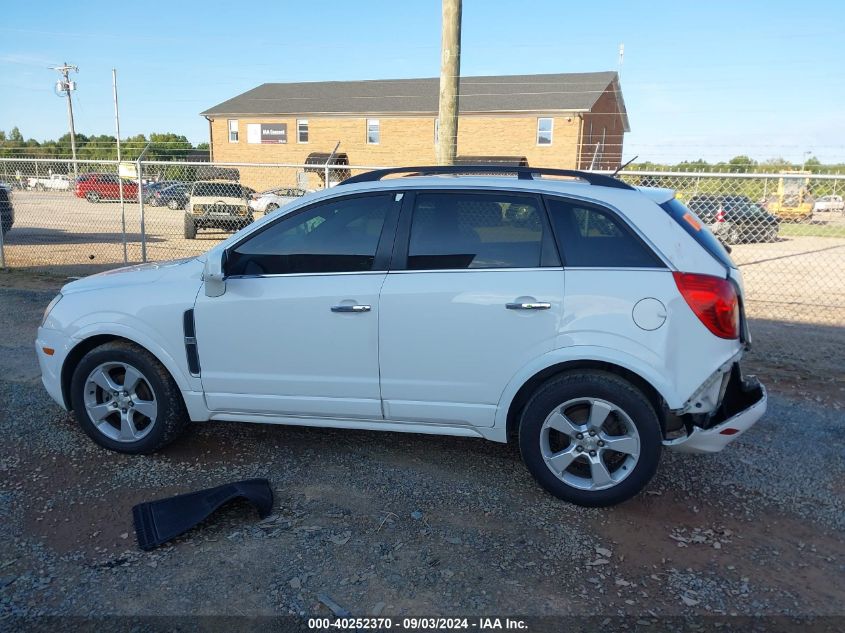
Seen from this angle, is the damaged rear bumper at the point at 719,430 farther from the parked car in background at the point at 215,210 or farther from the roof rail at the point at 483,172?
the parked car in background at the point at 215,210

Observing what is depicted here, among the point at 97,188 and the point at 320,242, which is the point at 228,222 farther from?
the point at 320,242

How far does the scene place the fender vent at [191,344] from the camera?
12.9ft

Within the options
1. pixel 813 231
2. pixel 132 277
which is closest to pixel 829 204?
pixel 813 231

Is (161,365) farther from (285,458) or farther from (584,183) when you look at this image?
(584,183)

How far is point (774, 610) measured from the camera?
280 centimetres

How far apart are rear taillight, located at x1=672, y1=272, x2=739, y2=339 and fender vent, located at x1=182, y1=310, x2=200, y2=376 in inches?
110

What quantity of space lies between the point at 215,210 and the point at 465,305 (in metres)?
14.2

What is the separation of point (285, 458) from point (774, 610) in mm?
2808

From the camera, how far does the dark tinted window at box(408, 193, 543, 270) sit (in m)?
3.62

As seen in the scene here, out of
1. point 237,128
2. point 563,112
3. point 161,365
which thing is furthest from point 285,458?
point 237,128

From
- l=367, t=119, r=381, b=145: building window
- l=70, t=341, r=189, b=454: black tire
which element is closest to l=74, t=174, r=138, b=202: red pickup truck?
l=70, t=341, r=189, b=454: black tire

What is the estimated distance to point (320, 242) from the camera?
3.89m

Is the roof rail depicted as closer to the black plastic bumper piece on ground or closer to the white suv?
the white suv

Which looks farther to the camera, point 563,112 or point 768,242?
point 563,112
